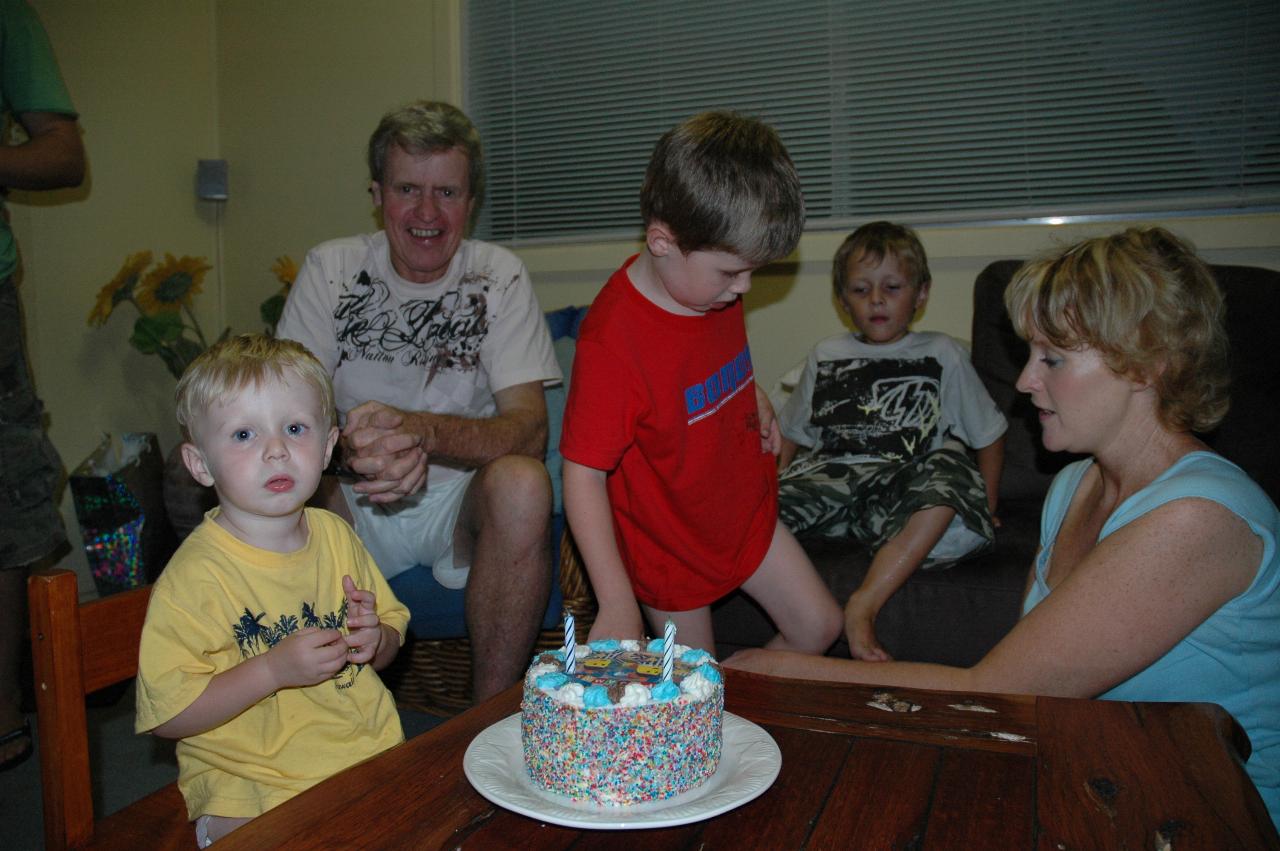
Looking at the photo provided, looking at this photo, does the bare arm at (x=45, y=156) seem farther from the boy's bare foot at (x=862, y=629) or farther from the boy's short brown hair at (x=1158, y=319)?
the boy's short brown hair at (x=1158, y=319)

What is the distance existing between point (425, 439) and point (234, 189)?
2533mm

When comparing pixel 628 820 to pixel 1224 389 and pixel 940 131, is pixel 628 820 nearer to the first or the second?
pixel 1224 389

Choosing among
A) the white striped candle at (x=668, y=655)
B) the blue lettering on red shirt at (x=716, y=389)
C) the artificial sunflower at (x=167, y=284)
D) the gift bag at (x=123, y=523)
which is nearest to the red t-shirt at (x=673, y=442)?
the blue lettering on red shirt at (x=716, y=389)

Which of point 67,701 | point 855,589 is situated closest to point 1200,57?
point 855,589

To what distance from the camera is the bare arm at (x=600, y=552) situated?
1.46 metres

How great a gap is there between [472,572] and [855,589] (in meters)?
0.82

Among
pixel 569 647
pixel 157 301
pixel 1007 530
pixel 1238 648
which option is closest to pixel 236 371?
pixel 569 647

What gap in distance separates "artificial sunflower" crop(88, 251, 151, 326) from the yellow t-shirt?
2.34 meters

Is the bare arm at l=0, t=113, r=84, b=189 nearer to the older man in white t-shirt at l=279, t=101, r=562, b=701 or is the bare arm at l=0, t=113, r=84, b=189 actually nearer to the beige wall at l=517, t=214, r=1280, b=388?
the older man in white t-shirt at l=279, t=101, r=562, b=701

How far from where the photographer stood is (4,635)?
2.07 m

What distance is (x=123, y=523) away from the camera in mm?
2809

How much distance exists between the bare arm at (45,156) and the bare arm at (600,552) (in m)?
1.42

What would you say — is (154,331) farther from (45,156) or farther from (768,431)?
(768,431)

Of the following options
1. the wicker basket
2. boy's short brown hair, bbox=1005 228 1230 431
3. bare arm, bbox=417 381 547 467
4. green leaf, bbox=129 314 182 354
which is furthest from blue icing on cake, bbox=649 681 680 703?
green leaf, bbox=129 314 182 354
